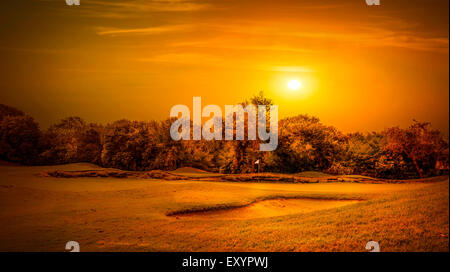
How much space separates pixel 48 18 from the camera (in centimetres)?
991

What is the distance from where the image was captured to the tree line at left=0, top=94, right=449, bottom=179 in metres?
11.4

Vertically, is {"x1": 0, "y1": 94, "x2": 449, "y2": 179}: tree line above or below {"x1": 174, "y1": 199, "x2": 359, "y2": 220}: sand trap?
above

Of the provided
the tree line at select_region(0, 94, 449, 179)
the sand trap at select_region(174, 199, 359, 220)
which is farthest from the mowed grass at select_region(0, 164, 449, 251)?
the tree line at select_region(0, 94, 449, 179)

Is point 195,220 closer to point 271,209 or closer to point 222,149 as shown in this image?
point 271,209

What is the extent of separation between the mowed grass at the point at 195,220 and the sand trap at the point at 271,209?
156 millimetres

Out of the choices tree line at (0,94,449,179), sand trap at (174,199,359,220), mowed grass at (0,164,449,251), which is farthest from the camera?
tree line at (0,94,449,179)

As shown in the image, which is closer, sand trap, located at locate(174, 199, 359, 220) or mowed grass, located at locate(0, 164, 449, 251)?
mowed grass, located at locate(0, 164, 449, 251)

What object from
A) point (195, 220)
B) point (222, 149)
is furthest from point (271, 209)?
point (222, 149)

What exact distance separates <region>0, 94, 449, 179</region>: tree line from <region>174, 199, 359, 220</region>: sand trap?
2.25m

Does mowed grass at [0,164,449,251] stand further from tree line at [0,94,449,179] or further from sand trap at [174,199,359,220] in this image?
tree line at [0,94,449,179]

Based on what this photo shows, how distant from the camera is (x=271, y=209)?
977cm

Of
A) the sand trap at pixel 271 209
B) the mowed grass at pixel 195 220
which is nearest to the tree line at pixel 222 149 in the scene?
the mowed grass at pixel 195 220

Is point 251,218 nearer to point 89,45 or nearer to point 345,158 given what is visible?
point 345,158

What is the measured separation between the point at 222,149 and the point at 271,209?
3.00 meters
